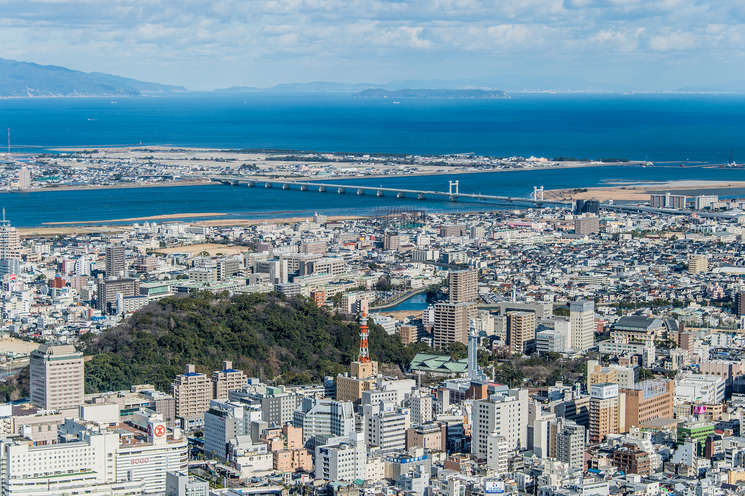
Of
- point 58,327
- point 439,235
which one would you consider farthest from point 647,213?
point 58,327

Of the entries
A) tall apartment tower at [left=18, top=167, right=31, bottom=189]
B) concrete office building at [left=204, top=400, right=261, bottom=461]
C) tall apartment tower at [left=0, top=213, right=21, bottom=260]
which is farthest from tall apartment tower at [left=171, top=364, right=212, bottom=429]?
tall apartment tower at [left=18, top=167, right=31, bottom=189]

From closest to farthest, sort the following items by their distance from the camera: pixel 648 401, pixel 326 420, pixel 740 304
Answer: pixel 326 420, pixel 648 401, pixel 740 304

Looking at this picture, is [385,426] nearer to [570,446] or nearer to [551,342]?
[570,446]

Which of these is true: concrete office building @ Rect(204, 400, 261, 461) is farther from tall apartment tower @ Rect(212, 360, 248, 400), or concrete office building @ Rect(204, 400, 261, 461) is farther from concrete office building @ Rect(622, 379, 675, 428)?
concrete office building @ Rect(622, 379, 675, 428)

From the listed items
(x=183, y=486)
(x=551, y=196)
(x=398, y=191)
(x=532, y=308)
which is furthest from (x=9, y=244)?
(x=183, y=486)

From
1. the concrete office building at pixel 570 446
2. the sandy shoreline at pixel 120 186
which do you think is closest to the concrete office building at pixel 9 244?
the sandy shoreline at pixel 120 186

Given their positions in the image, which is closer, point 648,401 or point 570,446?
point 570,446

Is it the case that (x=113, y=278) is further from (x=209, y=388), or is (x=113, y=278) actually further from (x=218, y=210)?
(x=218, y=210)
